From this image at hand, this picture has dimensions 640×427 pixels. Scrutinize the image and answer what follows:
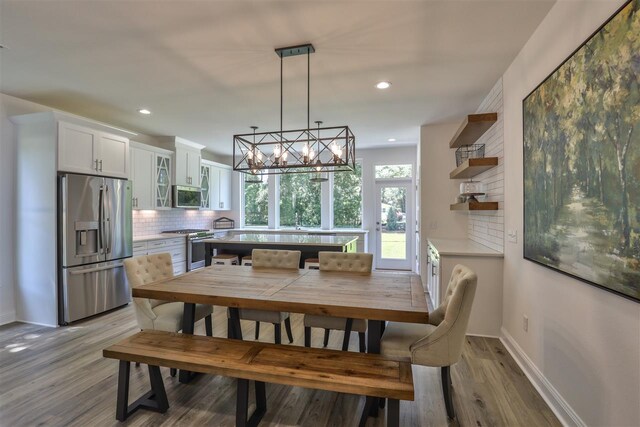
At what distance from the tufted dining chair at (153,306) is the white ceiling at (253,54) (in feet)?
5.94

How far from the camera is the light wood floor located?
1.96 metres

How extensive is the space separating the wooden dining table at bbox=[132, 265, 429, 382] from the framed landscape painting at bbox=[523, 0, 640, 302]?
908 mm

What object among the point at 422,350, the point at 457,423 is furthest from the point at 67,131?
the point at 457,423

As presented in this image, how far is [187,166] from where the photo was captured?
6039 mm

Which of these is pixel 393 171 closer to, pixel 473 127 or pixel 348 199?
pixel 348 199

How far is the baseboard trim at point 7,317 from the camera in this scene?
3562mm

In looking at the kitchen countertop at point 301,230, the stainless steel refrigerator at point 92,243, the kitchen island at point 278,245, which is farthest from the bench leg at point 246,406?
the kitchen countertop at point 301,230

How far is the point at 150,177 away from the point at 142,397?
4.04 metres

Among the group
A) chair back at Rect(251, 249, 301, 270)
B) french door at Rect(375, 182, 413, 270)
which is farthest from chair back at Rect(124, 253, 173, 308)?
french door at Rect(375, 182, 413, 270)

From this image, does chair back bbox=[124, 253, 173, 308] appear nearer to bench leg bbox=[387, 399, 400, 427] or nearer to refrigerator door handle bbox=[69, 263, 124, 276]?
refrigerator door handle bbox=[69, 263, 124, 276]

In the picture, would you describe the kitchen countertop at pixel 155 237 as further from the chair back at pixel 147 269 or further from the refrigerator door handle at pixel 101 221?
the chair back at pixel 147 269

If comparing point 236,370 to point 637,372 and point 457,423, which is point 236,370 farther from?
point 637,372

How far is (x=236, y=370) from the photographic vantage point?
1714mm

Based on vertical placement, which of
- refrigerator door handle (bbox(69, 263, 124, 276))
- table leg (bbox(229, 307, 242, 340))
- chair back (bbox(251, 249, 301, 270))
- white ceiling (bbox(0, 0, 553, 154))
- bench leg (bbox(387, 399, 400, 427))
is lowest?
bench leg (bbox(387, 399, 400, 427))
